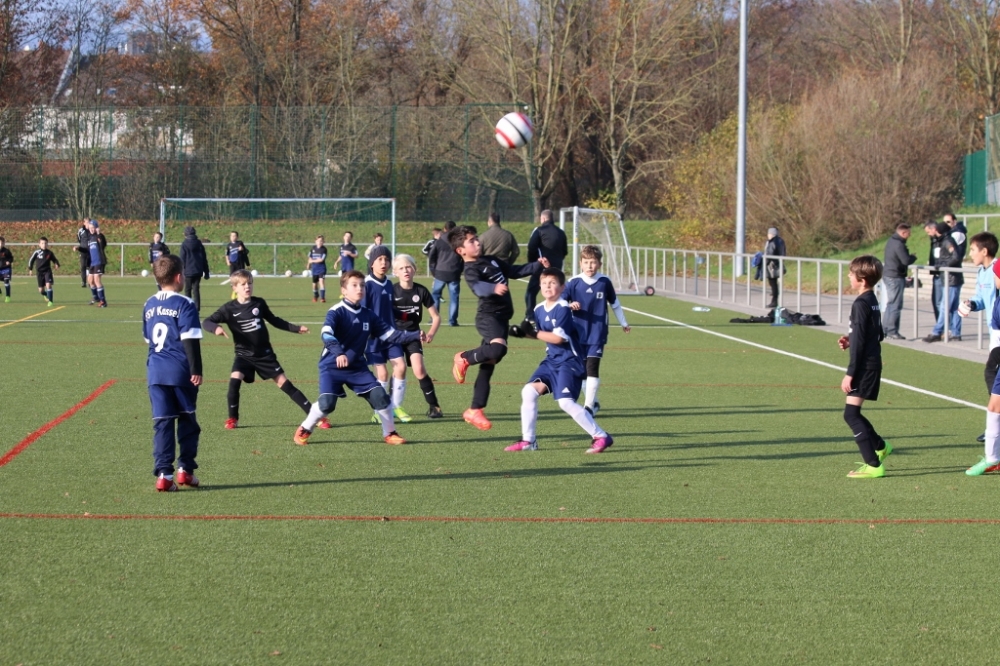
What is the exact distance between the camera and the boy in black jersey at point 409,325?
10711 mm

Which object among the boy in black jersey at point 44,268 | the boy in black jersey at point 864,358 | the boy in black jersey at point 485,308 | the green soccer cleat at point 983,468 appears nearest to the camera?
the boy in black jersey at point 864,358

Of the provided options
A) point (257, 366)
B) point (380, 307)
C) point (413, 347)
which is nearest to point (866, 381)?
point (380, 307)

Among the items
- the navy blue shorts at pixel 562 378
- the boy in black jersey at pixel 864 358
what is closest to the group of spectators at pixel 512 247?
the navy blue shorts at pixel 562 378

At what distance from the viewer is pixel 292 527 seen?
686cm

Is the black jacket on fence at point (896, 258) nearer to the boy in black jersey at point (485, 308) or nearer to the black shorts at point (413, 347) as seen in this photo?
the boy in black jersey at point (485, 308)

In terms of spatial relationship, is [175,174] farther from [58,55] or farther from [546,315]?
[546,315]

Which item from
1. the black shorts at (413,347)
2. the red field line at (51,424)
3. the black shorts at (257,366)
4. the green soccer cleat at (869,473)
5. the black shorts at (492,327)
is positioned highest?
the black shorts at (492,327)

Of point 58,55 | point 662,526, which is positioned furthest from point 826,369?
point 58,55

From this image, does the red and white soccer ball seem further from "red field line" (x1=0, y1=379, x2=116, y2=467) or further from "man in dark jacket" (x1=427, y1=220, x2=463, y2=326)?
"red field line" (x1=0, y1=379, x2=116, y2=467)

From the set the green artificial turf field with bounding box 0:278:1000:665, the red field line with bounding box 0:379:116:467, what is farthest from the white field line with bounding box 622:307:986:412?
the red field line with bounding box 0:379:116:467

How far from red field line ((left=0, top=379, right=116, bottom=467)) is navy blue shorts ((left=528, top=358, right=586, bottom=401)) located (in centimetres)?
389

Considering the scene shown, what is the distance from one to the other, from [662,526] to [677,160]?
4248 cm

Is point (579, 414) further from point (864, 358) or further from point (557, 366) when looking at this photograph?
point (864, 358)

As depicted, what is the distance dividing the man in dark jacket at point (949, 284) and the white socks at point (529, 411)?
400 inches
